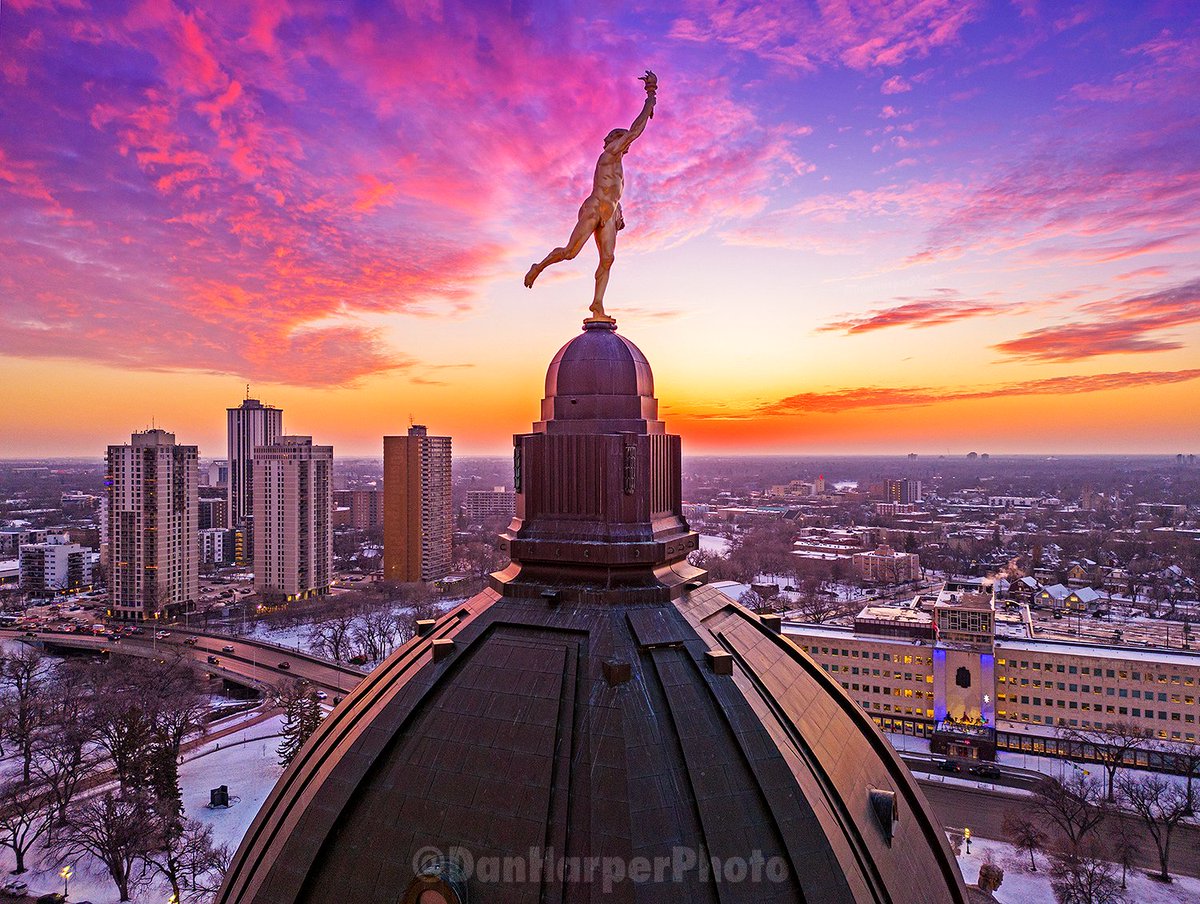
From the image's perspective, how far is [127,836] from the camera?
111ft

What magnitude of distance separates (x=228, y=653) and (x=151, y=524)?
1227 inches

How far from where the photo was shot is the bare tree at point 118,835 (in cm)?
3394

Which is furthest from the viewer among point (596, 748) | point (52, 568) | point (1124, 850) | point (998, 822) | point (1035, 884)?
point (52, 568)

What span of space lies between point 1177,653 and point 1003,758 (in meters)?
19.1

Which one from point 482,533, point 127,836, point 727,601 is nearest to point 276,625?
point 127,836

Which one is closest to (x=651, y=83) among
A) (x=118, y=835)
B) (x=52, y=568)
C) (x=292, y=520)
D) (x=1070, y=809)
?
(x=118, y=835)

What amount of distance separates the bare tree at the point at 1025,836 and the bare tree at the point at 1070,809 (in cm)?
146

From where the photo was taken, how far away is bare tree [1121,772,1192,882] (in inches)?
1504

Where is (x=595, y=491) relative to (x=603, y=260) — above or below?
below

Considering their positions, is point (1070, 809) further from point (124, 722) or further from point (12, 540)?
point (12, 540)

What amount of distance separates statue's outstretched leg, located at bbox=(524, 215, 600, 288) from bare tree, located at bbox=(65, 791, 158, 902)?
38.4 metres

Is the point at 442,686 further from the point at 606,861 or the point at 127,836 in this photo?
the point at 127,836

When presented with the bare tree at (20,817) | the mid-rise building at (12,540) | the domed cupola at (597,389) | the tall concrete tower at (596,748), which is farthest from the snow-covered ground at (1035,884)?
the mid-rise building at (12,540)

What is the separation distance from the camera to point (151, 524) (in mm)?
96562
